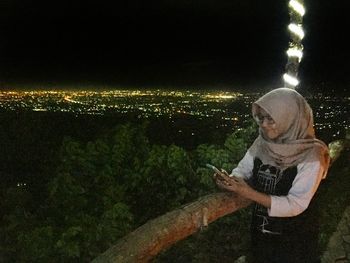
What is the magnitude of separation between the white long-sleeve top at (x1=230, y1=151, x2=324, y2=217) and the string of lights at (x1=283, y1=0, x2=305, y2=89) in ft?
6.86

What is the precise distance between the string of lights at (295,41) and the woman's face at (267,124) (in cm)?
193

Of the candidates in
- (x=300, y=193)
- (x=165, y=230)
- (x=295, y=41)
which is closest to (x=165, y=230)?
(x=165, y=230)

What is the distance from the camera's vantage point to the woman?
2244 millimetres

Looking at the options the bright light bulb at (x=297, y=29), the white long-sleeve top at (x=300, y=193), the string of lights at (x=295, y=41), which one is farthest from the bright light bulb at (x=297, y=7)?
the white long-sleeve top at (x=300, y=193)

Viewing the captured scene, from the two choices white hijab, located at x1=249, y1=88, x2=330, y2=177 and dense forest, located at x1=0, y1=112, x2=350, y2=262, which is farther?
dense forest, located at x1=0, y1=112, x2=350, y2=262

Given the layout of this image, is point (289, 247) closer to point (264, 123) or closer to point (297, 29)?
point (264, 123)

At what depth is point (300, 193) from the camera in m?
2.23

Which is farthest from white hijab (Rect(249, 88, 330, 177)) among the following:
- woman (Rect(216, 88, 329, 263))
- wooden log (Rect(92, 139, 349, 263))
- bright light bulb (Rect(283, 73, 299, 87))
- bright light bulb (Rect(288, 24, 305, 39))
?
bright light bulb (Rect(288, 24, 305, 39))

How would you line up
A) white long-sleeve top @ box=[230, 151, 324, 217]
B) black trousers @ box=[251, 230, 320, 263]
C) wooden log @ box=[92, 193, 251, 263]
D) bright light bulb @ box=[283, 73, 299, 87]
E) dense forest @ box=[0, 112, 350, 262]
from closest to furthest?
white long-sleeve top @ box=[230, 151, 324, 217] → black trousers @ box=[251, 230, 320, 263] → wooden log @ box=[92, 193, 251, 263] → bright light bulb @ box=[283, 73, 299, 87] → dense forest @ box=[0, 112, 350, 262]

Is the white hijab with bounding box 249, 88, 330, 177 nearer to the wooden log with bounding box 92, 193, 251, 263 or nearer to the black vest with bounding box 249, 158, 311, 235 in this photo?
the black vest with bounding box 249, 158, 311, 235

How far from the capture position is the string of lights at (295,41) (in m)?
4.21

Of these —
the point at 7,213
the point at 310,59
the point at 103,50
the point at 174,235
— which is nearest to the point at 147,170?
the point at 7,213

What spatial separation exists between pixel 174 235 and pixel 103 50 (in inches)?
1422

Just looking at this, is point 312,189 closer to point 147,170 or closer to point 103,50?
point 147,170
